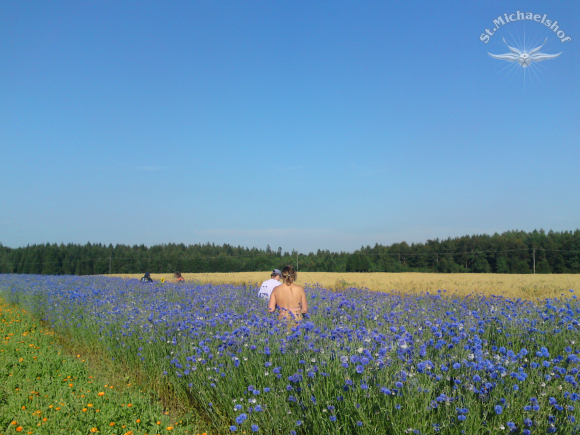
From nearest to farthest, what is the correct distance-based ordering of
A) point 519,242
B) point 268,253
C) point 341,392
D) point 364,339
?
point 341,392 < point 364,339 < point 519,242 < point 268,253

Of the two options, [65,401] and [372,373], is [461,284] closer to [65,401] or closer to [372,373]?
[372,373]

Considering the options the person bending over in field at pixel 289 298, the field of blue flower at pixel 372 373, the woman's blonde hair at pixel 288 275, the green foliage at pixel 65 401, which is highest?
the woman's blonde hair at pixel 288 275

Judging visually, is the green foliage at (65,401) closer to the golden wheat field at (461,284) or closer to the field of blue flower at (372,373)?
the field of blue flower at (372,373)

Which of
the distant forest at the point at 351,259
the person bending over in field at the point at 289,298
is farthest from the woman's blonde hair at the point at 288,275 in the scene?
the distant forest at the point at 351,259

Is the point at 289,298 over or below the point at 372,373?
over

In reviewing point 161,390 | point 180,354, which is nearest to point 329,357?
point 180,354

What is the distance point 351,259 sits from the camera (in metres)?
56.4

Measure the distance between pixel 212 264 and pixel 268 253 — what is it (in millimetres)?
8500

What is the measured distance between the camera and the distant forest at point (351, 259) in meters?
51.2

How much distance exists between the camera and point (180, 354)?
430cm

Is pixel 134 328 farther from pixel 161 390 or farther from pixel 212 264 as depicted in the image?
pixel 212 264

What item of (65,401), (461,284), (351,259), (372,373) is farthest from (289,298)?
(351,259)

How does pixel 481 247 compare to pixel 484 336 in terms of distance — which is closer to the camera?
pixel 484 336

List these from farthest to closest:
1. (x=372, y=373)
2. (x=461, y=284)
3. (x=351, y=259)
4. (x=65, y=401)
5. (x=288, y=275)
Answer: (x=351, y=259) < (x=461, y=284) < (x=288, y=275) < (x=65, y=401) < (x=372, y=373)
